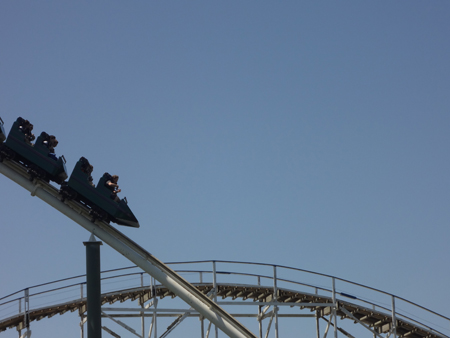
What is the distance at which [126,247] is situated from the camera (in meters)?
19.7

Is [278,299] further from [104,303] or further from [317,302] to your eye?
[104,303]

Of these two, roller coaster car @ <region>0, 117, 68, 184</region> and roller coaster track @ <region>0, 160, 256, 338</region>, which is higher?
roller coaster car @ <region>0, 117, 68, 184</region>

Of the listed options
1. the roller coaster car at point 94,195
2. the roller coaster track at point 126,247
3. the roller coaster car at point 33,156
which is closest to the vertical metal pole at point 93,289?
the roller coaster track at point 126,247

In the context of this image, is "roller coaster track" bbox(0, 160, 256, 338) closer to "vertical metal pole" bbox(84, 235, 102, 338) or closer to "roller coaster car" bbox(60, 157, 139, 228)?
"roller coaster car" bbox(60, 157, 139, 228)

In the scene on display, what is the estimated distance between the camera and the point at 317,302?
1097 inches

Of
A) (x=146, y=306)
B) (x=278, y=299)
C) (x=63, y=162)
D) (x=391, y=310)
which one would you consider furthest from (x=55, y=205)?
(x=391, y=310)

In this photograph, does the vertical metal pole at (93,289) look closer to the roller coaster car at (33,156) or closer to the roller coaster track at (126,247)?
the roller coaster track at (126,247)

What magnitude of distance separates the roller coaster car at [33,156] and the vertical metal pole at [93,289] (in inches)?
66.6

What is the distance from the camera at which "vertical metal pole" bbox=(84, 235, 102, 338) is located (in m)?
18.7

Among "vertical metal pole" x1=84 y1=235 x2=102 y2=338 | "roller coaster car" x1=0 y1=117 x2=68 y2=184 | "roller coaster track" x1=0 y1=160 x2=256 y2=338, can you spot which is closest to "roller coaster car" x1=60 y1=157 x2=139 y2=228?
"roller coaster track" x1=0 y1=160 x2=256 y2=338

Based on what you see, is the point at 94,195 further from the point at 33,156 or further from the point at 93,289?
the point at 93,289

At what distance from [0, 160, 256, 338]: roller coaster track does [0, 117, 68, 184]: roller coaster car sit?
0.19 metres

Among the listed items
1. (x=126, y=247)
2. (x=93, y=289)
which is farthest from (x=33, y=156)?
(x=93, y=289)

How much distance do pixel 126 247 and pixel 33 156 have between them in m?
2.82
